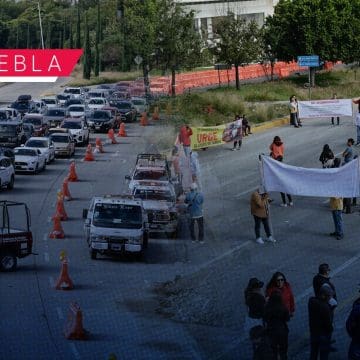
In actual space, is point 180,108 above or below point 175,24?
below

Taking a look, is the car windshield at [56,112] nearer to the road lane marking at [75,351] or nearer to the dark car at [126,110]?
the dark car at [126,110]

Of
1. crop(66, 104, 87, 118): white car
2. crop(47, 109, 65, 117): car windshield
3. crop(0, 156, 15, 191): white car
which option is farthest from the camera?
crop(66, 104, 87, 118): white car

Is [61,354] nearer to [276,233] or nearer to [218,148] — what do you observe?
[276,233]

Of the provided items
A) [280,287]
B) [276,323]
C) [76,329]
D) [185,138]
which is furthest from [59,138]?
[276,323]

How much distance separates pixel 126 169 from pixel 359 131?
28.9 ft

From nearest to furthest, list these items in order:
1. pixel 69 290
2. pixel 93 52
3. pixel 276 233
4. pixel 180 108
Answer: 1. pixel 69 290
2. pixel 276 233
3. pixel 180 108
4. pixel 93 52

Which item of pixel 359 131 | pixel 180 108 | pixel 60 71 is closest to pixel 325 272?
pixel 60 71

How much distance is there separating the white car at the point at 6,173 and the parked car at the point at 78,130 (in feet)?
38.0

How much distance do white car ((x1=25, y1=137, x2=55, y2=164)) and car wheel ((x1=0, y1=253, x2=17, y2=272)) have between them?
56.2ft

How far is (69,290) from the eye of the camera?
19266mm

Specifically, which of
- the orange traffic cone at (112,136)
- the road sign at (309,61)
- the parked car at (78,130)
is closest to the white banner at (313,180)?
the parked car at (78,130)

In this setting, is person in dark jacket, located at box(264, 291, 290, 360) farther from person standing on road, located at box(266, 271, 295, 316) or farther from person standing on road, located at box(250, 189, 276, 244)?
person standing on road, located at box(250, 189, 276, 244)

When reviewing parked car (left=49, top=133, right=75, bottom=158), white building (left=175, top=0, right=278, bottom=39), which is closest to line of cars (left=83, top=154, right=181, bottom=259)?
parked car (left=49, top=133, right=75, bottom=158)

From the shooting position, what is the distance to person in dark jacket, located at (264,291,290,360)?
13141mm
